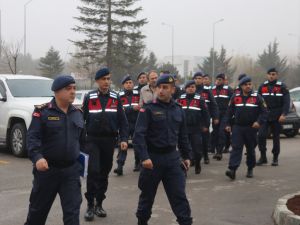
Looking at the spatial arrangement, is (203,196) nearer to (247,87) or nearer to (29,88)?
(247,87)

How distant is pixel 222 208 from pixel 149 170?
1.94 m

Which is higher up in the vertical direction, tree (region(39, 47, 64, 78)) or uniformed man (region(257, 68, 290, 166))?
tree (region(39, 47, 64, 78))

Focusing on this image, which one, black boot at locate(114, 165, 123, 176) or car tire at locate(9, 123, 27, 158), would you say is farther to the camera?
car tire at locate(9, 123, 27, 158)

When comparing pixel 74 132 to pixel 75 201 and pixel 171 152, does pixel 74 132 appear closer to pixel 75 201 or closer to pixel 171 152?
pixel 75 201

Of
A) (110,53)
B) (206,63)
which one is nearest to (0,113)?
(110,53)

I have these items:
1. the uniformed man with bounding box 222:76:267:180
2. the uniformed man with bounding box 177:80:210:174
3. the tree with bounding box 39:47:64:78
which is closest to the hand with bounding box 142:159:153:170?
the uniformed man with bounding box 222:76:267:180

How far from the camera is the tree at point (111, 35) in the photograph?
45.4m

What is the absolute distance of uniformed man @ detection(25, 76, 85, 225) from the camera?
489 centimetres

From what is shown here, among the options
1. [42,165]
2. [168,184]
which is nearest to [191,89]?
[168,184]

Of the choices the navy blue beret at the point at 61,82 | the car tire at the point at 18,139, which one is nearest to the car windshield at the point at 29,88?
the car tire at the point at 18,139

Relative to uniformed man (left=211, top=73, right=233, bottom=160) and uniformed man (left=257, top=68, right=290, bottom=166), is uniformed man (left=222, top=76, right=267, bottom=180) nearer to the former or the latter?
uniformed man (left=257, top=68, right=290, bottom=166)

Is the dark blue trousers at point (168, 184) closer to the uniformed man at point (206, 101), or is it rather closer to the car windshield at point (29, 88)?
the uniformed man at point (206, 101)

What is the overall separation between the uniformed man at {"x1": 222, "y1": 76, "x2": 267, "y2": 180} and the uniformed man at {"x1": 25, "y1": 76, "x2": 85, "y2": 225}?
4.77 metres

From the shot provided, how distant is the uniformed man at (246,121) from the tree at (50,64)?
52.3 m
